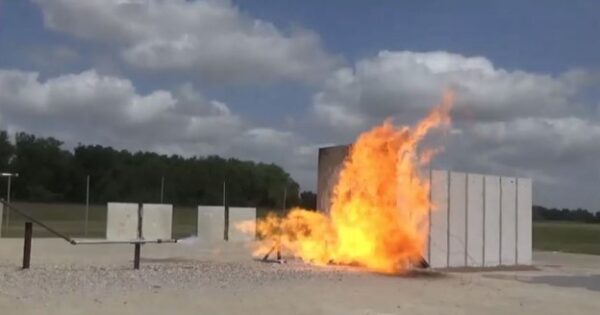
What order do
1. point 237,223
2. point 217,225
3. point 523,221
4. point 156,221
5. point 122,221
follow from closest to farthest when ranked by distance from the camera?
point 523,221 → point 122,221 → point 156,221 → point 217,225 → point 237,223

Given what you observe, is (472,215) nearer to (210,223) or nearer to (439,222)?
(439,222)

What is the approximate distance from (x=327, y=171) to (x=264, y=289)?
8.87 m

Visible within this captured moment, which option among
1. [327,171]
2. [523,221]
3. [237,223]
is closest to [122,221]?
[237,223]

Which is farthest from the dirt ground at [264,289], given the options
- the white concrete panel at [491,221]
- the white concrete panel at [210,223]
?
the white concrete panel at [210,223]

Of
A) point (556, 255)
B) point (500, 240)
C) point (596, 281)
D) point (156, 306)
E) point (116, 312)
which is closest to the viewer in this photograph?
point (116, 312)

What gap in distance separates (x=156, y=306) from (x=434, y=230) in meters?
11.9

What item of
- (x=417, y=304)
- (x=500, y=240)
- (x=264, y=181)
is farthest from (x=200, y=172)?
(x=417, y=304)

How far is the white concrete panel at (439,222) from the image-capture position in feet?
74.9

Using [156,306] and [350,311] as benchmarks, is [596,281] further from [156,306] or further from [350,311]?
[156,306]

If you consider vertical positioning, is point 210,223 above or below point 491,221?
below

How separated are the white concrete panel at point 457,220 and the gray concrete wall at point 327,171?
11.5 ft

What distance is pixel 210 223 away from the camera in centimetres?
3581

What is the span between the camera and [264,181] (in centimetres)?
5591

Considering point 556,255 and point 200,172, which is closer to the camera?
point 556,255
